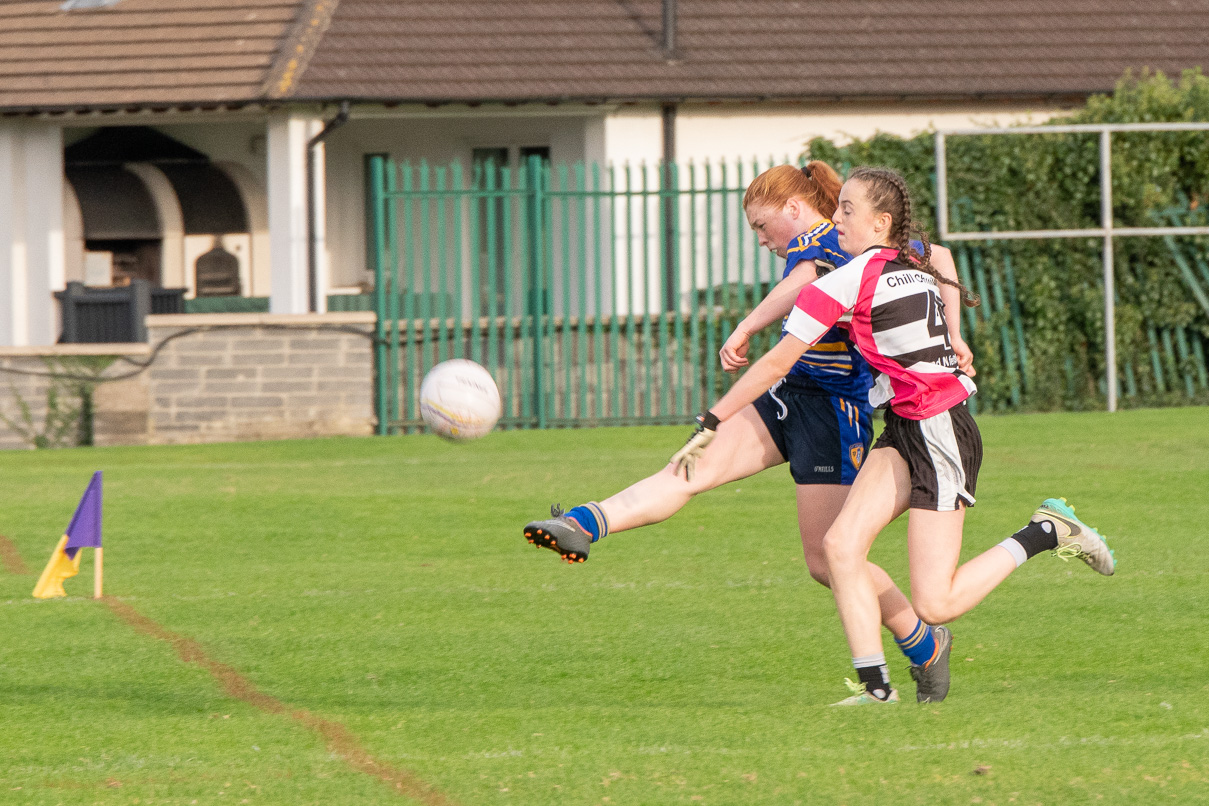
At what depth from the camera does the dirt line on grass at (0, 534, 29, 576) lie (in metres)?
8.86

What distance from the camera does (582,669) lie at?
20.7 ft

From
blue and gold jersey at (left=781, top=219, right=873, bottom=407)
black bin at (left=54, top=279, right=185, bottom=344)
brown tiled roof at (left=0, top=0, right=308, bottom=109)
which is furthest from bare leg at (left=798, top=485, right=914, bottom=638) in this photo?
brown tiled roof at (left=0, top=0, right=308, bottom=109)

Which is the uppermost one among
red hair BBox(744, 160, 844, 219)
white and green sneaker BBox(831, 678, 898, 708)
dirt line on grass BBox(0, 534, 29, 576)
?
red hair BBox(744, 160, 844, 219)

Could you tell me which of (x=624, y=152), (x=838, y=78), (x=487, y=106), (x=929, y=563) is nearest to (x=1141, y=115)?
(x=838, y=78)

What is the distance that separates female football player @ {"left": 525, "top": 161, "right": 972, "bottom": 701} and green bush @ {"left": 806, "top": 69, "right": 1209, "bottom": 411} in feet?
33.9

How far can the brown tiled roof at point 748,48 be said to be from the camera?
1906 centimetres

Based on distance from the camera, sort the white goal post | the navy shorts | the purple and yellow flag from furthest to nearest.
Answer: the white goal post, the purple and yellow flag, the navy shorts

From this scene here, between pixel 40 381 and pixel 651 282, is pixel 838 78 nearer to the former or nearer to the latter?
pixel 651 282

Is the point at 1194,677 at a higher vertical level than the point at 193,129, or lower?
lower

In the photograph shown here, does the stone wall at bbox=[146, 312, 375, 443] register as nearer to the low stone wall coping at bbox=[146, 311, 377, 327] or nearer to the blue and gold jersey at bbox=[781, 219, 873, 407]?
the low stone wall coping at bbox=[146, 311, 377, 327]

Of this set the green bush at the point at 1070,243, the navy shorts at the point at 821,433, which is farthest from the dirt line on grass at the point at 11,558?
the green bush at the point at 1070,243

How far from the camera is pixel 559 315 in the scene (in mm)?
16453

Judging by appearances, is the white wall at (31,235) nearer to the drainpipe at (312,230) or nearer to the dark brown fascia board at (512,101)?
the dark brown fascia board at (512,101)

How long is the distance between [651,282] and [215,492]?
26.7 feet
